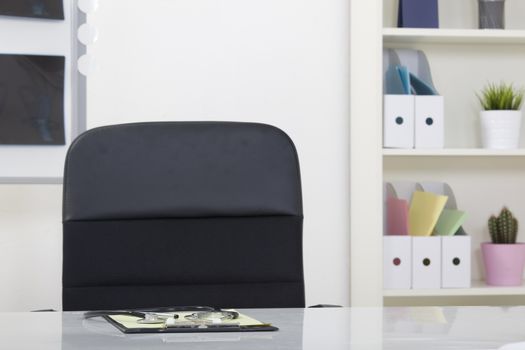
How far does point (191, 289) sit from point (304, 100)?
1057mm

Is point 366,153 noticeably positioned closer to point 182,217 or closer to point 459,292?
point 459,292

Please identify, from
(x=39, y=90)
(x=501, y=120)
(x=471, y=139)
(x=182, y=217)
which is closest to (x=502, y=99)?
(x=501, y=120)

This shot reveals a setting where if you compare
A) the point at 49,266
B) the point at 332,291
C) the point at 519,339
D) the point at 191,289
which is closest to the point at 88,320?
the point at 191,289

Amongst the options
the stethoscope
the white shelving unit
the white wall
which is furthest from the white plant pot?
the stethoscope

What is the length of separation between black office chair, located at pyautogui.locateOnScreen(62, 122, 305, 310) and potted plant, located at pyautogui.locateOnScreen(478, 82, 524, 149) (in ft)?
3.20

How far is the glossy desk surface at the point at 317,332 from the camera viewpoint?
44.7 inches

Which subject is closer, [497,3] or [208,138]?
[208,138]

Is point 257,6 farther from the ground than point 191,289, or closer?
farther from the ground

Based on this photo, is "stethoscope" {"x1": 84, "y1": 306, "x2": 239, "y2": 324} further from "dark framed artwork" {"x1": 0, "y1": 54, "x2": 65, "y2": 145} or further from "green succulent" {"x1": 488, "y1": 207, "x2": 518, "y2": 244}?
"green succulent" {"x1": 488, "y1": 207, "x2": 518, "y2": 244}

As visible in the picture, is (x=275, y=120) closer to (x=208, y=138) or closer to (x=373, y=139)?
(x=373, y=139)

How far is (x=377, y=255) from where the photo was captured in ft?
8.39

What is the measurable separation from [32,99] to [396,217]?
1092mm

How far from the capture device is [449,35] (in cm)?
263

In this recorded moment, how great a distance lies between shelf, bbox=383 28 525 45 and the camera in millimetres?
2607
